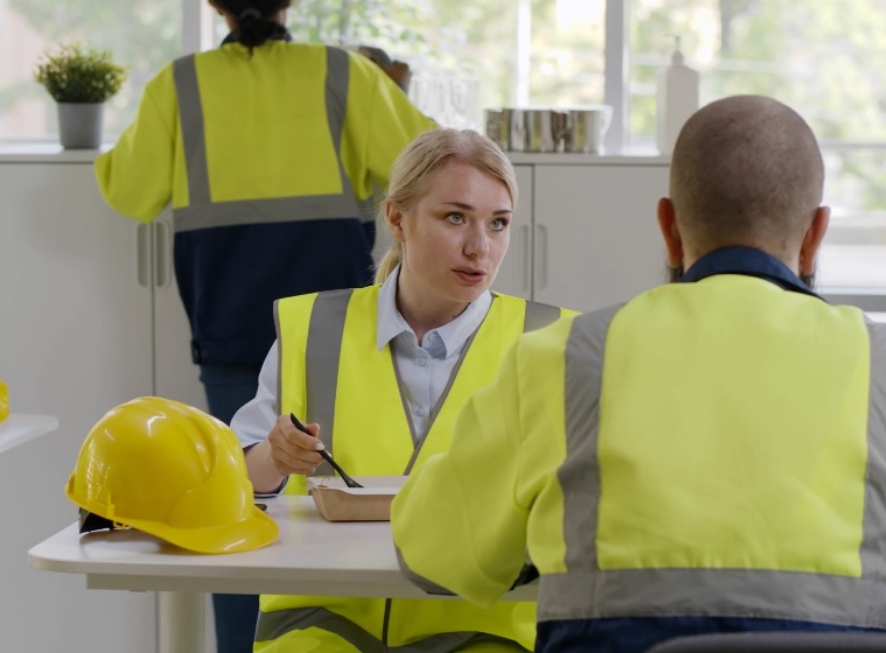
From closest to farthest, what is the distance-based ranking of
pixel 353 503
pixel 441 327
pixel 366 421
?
pixel 353 503
pixel 366 421
pixel 441 327

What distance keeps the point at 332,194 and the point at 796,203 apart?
1936 millimetres

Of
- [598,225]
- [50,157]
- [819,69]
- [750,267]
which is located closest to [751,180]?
[750,267]

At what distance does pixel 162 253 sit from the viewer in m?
3.56

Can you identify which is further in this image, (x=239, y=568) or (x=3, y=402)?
(x=3, y=402)

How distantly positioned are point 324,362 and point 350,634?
449mm

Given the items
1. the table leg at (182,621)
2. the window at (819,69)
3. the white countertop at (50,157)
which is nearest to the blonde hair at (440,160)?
the table leg at (182,621)

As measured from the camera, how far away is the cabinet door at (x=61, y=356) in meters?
3.58

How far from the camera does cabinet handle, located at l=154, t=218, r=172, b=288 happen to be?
11.6ft

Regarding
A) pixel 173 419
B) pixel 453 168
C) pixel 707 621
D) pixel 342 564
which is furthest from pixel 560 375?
pixel 453 168

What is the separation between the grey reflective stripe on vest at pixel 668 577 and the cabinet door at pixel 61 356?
2.31m

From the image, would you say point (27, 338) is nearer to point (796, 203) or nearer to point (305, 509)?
point (305, 509)

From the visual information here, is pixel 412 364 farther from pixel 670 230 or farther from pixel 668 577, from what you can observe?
pixel 668 577

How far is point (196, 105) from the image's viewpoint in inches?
132

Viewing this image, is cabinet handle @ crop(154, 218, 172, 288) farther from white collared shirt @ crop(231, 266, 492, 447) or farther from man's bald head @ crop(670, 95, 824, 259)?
man's bald head @ crop(670, 95, 824, 259)
